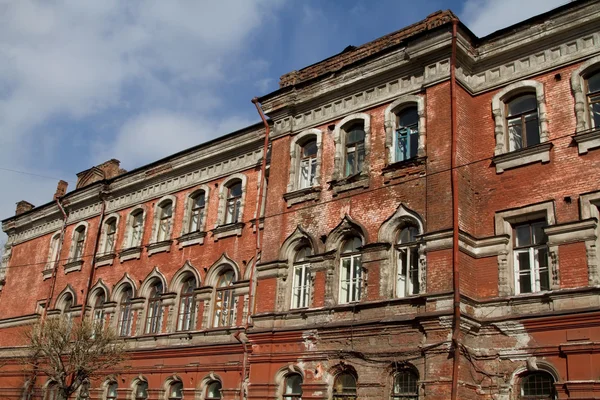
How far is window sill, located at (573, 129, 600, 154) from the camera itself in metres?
13.6

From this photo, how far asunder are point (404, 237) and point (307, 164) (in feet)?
13.6

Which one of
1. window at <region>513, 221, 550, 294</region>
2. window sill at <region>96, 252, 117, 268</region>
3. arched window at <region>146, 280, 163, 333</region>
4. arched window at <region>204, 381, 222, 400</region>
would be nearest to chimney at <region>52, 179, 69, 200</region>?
window sill at <region>96, 252, 117, 268</region>

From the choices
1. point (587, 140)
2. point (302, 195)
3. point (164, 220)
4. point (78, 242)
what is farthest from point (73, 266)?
point (587, 140)

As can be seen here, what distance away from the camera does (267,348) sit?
16.8m

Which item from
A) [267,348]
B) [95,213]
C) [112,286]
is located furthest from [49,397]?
[267,348]

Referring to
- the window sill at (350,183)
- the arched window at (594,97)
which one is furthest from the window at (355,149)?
the arched window at (594,97)

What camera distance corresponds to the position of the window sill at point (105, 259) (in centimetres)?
2448

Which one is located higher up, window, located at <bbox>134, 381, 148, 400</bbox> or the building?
the building

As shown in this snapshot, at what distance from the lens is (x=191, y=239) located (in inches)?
858

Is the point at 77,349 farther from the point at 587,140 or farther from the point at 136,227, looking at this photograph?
the point at 587,140

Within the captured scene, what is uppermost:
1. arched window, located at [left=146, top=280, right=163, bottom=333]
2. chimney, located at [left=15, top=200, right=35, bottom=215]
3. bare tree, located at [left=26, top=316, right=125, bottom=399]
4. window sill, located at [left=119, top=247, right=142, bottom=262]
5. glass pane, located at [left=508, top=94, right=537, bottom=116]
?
chimney, located at [left=15, top=200, right=35, bottom=215]

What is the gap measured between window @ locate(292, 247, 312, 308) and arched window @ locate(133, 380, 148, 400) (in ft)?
22.8

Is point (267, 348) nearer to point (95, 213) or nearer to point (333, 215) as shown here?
point (333, 215)

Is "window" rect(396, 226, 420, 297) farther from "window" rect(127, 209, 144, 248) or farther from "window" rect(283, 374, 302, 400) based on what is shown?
"window" rect(127, 209, 144, 248)
